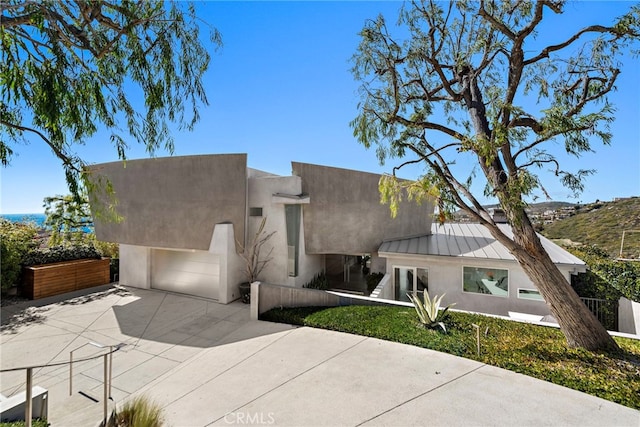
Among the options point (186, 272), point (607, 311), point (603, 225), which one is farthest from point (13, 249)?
point (603, 225)

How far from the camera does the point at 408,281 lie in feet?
39.7

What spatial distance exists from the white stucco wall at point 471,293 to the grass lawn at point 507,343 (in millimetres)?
3551

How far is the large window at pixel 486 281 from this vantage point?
A: 1048cm

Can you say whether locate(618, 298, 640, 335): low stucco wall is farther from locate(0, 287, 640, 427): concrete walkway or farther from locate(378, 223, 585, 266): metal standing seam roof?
locate(0, 287, 640, 427): concrete walkway

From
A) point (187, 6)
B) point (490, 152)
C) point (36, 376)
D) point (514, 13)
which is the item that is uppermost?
point (514, 13)

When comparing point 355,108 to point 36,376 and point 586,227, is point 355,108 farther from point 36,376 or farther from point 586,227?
point 586,227

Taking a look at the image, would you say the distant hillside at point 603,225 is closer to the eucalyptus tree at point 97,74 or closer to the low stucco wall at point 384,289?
the low stucco wall at point 384,289

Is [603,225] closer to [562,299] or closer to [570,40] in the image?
[562,299]

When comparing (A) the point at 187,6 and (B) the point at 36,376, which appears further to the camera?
(B) the point at 36,376

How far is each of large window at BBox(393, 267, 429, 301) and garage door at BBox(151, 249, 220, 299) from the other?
7.75 metres

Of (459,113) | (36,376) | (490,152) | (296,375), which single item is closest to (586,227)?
(459,113)

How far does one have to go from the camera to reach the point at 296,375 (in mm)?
5398

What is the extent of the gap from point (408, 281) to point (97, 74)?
1203 centimetres

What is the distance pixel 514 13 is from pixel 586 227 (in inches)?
1324
